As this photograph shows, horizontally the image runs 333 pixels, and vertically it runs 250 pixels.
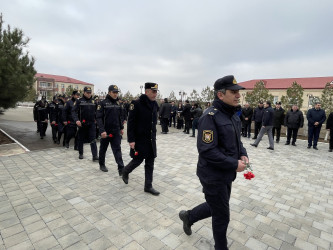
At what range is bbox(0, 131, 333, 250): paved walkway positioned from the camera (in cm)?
267

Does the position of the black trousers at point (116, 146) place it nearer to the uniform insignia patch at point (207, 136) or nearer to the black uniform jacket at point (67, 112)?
the black uniform jacket at point (67, 112)

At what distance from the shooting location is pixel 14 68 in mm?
7277

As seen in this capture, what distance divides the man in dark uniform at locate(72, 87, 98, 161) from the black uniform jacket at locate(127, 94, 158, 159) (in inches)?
104

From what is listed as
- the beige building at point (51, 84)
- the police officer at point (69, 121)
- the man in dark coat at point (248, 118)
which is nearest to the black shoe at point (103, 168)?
the police officer at point (69, 121)

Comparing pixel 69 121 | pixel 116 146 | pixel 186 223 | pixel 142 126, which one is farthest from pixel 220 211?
pixel 69 121

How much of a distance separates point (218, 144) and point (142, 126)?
6.38 feet

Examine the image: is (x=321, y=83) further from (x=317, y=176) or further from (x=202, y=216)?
(x=202, y=216)

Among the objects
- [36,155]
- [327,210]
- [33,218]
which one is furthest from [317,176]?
[36,155]

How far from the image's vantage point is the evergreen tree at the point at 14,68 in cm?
708

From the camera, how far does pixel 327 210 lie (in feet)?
12.2

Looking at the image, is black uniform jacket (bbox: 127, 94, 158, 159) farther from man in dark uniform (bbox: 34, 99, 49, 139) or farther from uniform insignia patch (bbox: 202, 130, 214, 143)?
man in dark uniform (bbox: 34, 99, 49, 139)

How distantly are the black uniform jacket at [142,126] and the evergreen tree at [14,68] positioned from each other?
5.99 metres

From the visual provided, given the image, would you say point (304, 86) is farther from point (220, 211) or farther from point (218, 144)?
point (220, 211)

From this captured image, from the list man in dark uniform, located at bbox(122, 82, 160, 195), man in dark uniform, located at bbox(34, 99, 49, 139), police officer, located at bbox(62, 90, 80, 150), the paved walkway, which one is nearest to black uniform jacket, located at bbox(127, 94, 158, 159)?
man in dark uniform, located at bbox(122, 82, 160, 195)
